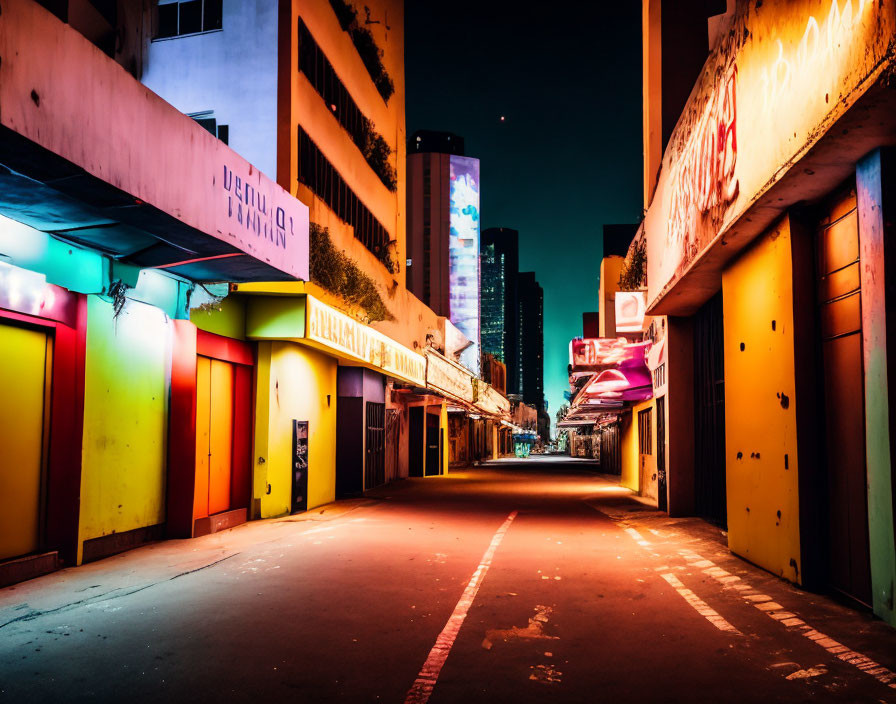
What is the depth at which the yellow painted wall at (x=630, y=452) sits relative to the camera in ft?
75.3

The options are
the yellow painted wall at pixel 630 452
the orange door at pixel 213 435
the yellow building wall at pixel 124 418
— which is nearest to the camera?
the yellow building wall at pixel 124 418

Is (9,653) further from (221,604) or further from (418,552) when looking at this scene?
(418,552)

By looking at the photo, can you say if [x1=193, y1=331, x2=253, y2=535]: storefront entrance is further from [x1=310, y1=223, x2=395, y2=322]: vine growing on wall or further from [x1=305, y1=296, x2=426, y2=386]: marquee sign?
[x1=310, y1=223, x2=395, y2=322]: vine growing on wall

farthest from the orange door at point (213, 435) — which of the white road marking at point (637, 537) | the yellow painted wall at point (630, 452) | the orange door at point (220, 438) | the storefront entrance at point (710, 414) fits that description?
the yellow painted wall at point (630, 452)

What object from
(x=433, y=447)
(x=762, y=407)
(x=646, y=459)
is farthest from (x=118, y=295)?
(x=433, y=447)

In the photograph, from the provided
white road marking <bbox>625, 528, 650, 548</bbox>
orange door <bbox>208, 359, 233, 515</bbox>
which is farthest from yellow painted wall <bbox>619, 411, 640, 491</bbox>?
orange door <bbox>208, 359, 233, 515</bbox>

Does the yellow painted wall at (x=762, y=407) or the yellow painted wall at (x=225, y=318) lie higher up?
the yellow painted wall at (x=225, y=318)

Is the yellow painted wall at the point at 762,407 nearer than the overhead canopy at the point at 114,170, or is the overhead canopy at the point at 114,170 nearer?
the overhead canopy at the point at 114,170

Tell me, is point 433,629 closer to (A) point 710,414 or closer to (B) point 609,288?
(A) point 710,414

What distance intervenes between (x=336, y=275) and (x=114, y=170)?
1064cm

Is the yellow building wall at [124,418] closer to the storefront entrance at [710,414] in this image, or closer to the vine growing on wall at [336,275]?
the vine growing on wall at [336,275]

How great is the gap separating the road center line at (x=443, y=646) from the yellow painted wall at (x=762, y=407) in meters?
3.48

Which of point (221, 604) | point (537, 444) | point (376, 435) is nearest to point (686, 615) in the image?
point (221, 604)

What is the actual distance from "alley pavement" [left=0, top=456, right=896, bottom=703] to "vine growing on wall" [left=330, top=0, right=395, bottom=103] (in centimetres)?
1754
